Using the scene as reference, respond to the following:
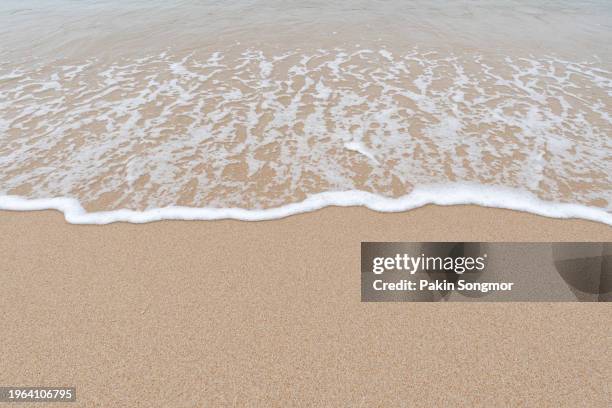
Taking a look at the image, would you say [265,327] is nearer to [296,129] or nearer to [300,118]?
[296,129]

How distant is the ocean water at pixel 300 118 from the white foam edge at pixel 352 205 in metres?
0.02

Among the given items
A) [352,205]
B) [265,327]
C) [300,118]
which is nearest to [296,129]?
[300,118]

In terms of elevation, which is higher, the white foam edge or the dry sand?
the white foam edge

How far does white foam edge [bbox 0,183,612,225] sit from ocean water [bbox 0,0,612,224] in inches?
0.6

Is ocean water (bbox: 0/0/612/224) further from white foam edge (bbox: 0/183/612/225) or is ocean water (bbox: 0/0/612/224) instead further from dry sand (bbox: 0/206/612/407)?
dry sand (bbox: 0/206/612/407)

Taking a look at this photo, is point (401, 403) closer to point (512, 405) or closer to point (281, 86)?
point (512, 405)

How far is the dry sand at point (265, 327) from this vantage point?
193cm

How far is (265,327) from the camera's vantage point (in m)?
2.23

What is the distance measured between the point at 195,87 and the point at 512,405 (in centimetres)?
512

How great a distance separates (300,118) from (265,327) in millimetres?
2904

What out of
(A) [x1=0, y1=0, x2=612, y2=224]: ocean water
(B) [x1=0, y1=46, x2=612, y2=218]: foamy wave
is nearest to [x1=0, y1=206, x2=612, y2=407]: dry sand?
(A) [x1=0, y1=0, x2=612, y2=224]: ocean water

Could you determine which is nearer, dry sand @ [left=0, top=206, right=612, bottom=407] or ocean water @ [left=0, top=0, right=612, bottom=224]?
dry sand @ [left=0, top=206, right=612, bottom=407]

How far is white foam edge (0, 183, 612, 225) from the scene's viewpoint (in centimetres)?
304

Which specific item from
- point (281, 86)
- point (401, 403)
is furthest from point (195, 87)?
point (401, 403)
